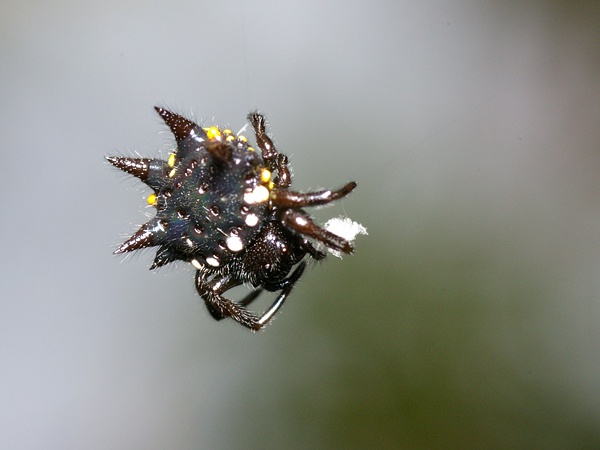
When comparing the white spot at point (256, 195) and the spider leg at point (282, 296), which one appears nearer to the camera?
the white spot at point (256, 195)

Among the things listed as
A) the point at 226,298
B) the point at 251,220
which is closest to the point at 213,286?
the point at 226,298

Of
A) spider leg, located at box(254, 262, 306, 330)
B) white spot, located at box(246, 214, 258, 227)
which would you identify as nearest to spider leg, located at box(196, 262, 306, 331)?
spider leg, located at box(254, 262, 306, 330)

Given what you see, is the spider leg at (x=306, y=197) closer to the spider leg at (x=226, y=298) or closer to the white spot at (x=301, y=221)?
the white spot at (x=301, y=221)

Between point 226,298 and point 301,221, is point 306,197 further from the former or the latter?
point 226,298

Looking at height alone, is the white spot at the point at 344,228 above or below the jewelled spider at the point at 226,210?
above

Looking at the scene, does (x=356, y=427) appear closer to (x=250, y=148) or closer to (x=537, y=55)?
(x=250, y=148)

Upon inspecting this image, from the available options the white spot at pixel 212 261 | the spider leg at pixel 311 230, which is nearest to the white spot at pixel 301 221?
the spider leg at pixel 311 230

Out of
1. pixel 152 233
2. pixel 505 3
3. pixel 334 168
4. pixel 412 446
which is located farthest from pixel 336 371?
pixel 505 3

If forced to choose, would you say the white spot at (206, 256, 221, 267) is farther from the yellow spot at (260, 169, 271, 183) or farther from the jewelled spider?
the yellow spot at (260, 169, 271, 183)
